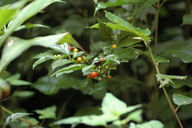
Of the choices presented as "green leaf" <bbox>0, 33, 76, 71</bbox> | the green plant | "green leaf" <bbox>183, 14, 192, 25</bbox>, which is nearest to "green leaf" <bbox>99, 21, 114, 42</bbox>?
the green plant

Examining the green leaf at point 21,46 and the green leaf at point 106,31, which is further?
the green leaf at point 106,31

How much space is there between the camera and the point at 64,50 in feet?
3.18

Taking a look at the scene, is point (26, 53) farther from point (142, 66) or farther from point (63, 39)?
point (63, 39)

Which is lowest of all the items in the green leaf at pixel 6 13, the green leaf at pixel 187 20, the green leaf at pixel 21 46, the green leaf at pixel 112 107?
the green leaf at pixel 187 20

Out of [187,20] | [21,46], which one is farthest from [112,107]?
[187,20]

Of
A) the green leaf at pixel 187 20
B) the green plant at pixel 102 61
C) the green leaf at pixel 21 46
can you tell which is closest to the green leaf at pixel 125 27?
the green plant at pixel 102 61

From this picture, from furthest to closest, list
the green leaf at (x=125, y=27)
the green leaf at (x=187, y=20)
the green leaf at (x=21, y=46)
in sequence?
the green leaf at (x=187, y=20) → the green leaf at (x=125, y=27) → the green leaf at (x=21, y=46)

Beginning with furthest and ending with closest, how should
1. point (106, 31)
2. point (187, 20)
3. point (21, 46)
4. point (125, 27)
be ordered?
point (187, 20) < point (106, 31) < point (125, 27) < point (21, 46)

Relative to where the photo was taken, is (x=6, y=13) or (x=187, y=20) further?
(x=187, y=20)

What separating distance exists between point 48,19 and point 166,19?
2.82 ft

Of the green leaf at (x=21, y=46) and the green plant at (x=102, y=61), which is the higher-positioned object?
the green leaf at (x=21, y=46)

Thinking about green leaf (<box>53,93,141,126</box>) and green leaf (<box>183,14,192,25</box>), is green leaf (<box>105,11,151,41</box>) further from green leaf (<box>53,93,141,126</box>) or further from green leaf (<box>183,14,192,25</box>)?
green leaf (<box>183,14,192,25</box>)

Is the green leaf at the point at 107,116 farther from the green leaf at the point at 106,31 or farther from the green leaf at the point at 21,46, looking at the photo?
the green leaf at the point at 106,31

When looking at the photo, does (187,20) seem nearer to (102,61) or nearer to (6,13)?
(102,61)
